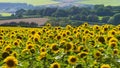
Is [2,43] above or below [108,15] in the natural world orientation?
above

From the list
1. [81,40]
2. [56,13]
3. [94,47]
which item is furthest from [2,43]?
[56,13]

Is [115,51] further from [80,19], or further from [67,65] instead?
[80,19]

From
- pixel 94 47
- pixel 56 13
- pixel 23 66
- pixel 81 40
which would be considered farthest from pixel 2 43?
pixel 56 13

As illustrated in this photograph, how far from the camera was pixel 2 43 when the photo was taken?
14.9m

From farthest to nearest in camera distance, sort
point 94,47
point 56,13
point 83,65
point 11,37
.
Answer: point 56,13
point 11,37
point 94,47
point 83,65

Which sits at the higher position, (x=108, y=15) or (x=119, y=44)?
(x=119, y=44)

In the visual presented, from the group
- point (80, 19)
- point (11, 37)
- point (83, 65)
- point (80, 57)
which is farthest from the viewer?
point (80, 19)

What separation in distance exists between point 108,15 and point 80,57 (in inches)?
5135

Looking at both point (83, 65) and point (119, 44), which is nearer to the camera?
point (83, 65)

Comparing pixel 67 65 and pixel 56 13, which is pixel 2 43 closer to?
pixel 67 65

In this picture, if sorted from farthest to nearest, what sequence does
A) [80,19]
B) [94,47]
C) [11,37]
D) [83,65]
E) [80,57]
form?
[80,19] → [11,37] → [94,47] → [80,57] → [83,65]

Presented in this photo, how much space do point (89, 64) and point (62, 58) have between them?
1275mm

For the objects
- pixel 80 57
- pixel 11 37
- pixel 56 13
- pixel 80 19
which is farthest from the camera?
pixel 56 13

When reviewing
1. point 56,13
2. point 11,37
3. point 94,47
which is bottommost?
point 56,13
